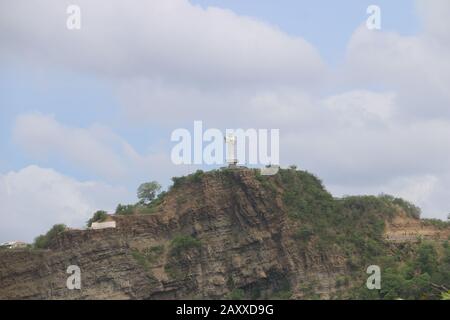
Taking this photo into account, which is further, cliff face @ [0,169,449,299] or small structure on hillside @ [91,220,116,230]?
small structure on hillside @ [91,220,116,230]

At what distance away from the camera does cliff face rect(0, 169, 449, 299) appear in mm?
76250

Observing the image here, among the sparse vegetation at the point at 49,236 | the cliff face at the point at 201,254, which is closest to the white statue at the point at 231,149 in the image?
the cliff face at the point at 201,254

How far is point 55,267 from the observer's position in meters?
76.4

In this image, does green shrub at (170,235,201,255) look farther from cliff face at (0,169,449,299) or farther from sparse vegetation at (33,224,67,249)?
sparse vegetation at (33,224,67,249)

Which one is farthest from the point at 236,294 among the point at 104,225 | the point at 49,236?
the point at 49,236

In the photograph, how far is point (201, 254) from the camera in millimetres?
78000

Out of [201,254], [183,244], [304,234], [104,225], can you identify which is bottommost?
[201,254]

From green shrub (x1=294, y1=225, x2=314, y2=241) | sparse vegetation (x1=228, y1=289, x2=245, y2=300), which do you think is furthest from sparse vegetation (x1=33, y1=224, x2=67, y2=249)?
green shrub (x1=294, y1=225, x2=314, y2=241)

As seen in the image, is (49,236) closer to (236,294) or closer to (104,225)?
(104,225)

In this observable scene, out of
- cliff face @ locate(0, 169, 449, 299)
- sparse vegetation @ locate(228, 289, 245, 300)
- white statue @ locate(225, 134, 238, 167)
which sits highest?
white statue @ locate(225, 134, 238, 167)

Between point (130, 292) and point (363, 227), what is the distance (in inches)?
623
